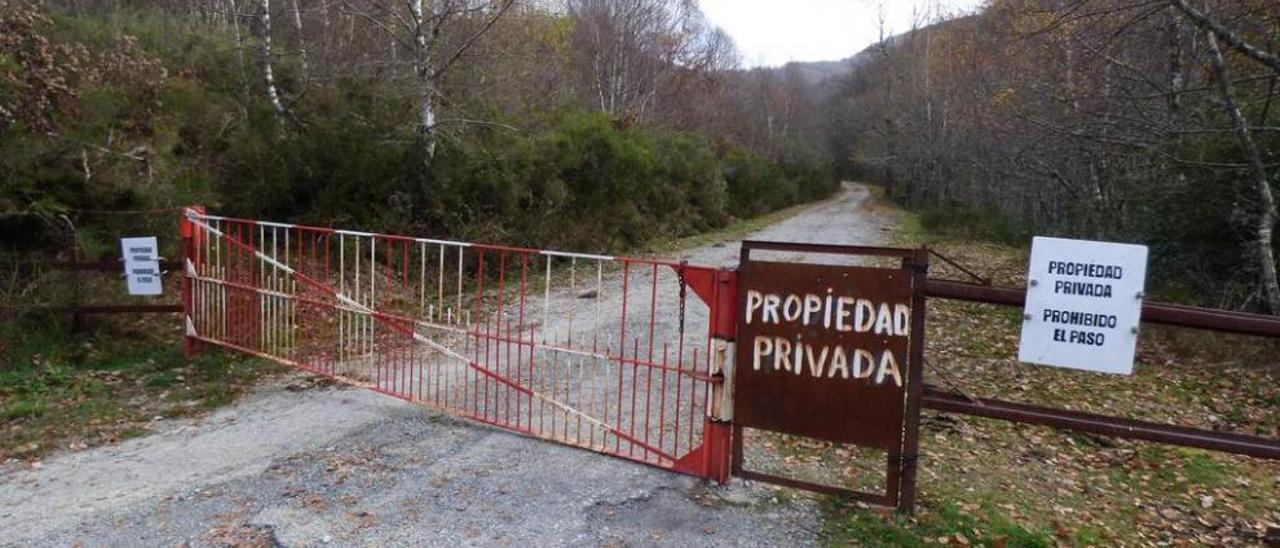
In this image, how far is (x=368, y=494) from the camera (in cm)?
479

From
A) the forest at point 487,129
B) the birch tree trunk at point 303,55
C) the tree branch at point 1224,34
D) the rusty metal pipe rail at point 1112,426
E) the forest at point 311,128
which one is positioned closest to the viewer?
the rusty metal pipe rail at point 1112,426

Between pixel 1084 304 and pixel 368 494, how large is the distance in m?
4.10

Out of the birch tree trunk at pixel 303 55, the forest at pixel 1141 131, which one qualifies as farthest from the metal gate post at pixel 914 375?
the birch tree trunk at pixel 303 55

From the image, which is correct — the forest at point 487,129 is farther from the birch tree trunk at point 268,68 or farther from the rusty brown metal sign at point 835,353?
the rusty brown metal sign at point 835,353

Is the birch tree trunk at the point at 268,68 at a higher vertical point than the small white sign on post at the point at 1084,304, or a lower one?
higher

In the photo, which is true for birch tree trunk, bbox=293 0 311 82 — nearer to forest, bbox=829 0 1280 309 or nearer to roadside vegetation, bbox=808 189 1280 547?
roadside vegetation, bbox=808 189 1280 547

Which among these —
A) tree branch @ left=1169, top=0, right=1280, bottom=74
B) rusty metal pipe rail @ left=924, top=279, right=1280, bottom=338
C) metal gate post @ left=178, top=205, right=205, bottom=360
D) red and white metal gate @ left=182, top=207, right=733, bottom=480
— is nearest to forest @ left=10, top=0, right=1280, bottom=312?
tree branch @ left=1169, top=0, right=1280, bottom=74

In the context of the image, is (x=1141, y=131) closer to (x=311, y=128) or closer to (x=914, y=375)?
(x=914, y=375)

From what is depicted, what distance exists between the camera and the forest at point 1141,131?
843 centimetres

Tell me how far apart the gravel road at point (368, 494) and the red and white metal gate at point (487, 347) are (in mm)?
315

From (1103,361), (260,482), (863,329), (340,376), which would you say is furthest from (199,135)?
(1103,361)

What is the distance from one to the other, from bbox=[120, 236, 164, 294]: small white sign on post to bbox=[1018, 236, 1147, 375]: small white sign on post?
7.67 metres

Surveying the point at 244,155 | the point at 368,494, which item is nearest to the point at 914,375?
the point at 368,494

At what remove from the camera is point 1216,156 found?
10398mm
